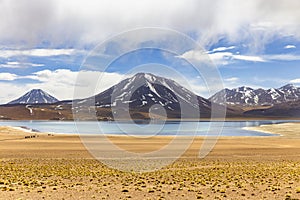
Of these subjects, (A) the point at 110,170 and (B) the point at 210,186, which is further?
(A) the point at 110,170

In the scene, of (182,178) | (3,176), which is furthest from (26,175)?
(182,178)

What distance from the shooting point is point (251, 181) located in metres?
26.5

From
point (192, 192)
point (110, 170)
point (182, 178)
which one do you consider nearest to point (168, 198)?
point (192, 192)

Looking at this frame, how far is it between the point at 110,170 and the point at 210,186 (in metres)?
11.4

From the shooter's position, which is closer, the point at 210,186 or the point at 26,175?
the point at 210,186

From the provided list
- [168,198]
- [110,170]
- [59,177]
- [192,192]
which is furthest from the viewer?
[110,170]

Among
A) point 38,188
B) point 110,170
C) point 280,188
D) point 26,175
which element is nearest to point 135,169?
point 110,170

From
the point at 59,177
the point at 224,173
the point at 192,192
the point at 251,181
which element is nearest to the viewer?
the point at 192,192

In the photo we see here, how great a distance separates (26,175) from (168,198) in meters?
13.5

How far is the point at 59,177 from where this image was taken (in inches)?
1120

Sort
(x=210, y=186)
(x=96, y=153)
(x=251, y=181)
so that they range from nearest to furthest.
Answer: (x=210, y=186) < (x=251, y=181) < (x=96, y=153)

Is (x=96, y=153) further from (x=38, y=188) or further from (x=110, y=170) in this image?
(x=38, y=188)

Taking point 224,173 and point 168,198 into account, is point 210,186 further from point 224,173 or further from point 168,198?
point 224,173

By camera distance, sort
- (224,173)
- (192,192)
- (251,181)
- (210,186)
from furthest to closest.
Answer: (224,173), (251,181), (210,186), (192,192)
